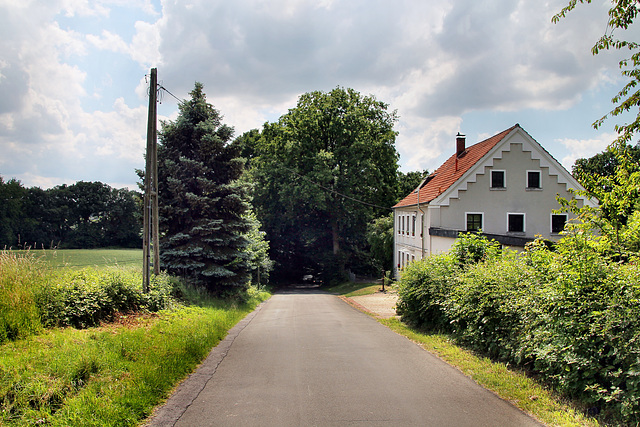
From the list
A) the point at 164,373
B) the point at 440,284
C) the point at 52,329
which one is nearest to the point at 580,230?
the point at 440,284

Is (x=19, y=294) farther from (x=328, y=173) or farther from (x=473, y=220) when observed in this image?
(x=328, y=173)

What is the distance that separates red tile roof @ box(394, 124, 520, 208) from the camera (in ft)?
85.6

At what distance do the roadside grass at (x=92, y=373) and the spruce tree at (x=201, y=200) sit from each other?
8586mm

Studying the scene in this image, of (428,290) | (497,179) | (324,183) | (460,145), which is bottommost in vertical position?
(428,290)

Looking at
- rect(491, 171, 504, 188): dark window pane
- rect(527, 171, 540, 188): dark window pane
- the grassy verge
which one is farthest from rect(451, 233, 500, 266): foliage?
rect(527, 171, 540, 188): dark window pane

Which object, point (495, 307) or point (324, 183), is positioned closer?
point (495, 307)

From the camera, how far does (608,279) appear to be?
18.1 ft

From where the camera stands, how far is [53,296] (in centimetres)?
816

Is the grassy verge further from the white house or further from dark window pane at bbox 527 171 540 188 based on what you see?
dark window pane at bbox 527 171 540 188

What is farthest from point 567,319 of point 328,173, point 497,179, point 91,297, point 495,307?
point 328,173

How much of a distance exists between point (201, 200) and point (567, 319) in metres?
14.2

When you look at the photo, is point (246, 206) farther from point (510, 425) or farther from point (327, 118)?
point (327, 118)

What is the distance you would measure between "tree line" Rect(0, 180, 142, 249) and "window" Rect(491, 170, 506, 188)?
19.2 m

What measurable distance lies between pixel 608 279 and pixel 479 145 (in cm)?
2548
